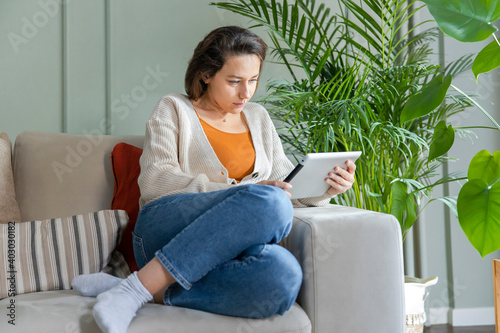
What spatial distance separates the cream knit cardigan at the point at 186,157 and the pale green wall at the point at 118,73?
0.64m

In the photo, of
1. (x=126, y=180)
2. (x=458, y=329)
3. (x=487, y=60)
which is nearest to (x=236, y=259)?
(x=126, y=180)

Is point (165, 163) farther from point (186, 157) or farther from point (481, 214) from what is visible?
point (481, 214)

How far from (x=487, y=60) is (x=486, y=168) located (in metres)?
0.33

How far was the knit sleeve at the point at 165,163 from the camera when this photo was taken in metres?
1.47

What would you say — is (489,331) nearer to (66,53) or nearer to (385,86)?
(385,86)

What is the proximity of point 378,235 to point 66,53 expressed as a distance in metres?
1.58

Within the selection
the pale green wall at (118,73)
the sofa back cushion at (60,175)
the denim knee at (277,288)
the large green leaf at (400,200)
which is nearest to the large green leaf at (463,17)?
the large green leaf at (400,200)

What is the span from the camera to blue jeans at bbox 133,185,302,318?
3.82ft

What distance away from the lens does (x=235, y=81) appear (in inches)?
66.6

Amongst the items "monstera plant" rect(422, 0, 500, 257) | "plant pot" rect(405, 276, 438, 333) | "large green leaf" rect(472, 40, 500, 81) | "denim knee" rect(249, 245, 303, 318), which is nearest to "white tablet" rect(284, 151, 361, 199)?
"denim knee" rect(249, 245, 303, 318)

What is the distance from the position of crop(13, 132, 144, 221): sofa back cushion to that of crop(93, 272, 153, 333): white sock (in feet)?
1.92

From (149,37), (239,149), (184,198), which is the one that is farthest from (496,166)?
(149,37)

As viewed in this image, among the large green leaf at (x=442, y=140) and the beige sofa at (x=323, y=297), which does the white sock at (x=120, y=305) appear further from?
the large green leaf at (x=442, y=140)

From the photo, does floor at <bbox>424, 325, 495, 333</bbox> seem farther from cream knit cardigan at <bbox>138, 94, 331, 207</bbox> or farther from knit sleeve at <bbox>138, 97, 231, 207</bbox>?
knit sleeve at <bbox>138, 97, 231, 207</bbox>
